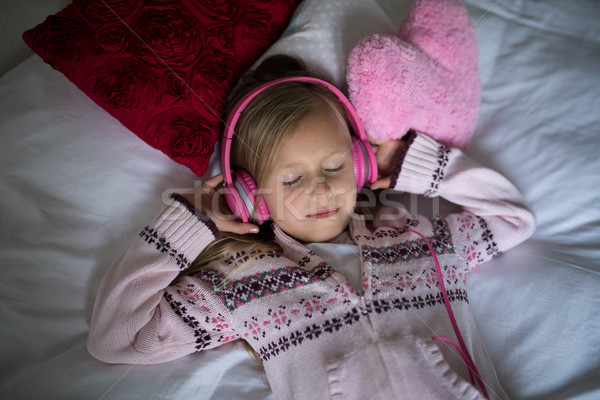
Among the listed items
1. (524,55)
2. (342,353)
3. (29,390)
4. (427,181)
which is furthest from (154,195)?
(524,55)

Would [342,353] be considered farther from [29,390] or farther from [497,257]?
[29,390]

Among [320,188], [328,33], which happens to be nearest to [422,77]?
[328,33]

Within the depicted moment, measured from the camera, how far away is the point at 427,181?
1.13 metres

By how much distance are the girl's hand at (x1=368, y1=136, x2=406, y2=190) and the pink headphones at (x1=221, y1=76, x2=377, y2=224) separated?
84mm

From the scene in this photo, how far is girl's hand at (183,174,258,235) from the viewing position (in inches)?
41.5

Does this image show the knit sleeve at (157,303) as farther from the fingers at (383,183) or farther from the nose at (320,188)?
the fingers at (383,183)

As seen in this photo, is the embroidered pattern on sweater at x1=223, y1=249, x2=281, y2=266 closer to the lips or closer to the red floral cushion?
the lips

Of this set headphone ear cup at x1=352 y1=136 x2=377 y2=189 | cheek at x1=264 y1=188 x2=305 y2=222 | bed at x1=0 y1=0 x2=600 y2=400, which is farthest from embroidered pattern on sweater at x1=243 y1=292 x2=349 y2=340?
headphone ear cup at x1=352 y1=136 x2=377 y2=189

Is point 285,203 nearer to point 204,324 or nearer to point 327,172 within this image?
point 327,172

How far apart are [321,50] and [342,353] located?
0.85 m

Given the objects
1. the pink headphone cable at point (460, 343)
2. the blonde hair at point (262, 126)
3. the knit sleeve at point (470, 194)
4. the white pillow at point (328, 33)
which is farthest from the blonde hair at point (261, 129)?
the pink headphone cable at point (460, 343)

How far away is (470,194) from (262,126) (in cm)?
59

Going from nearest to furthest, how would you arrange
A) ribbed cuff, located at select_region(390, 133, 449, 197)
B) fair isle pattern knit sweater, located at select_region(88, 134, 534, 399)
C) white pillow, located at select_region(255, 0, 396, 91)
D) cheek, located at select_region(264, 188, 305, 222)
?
fair isle pattern knit sweater, located at select_region(88, 134, 534, 399) → cheek, located at select_region(264, 188, 305, 222) → ribbed cuff, located at select_region(390, 133, 449, 197) → white pillow, located at select_region(255, 0, 396, 91)

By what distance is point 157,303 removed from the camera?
0.94 m
